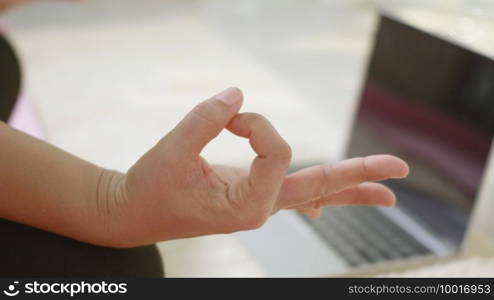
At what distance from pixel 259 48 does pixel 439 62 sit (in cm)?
63

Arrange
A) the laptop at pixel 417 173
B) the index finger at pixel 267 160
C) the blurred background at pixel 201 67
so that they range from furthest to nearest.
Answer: the laptop at pixel 417 173, the blurred background at pixel 201 67, the index finger at pixel 267 160

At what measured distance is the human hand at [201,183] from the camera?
456 mm

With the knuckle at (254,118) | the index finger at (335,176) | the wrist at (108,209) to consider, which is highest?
the knuckle at (254,118)

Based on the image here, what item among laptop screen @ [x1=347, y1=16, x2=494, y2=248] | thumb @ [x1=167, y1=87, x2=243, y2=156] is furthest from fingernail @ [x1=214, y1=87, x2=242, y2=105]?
laptop screen @ [x1=347, y1=16, x2=494, y2=248]

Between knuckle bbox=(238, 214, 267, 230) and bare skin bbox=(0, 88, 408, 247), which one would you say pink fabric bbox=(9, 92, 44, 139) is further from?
knuckle bbox=(238, 214, 267, 230)

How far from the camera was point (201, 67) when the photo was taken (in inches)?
40.0

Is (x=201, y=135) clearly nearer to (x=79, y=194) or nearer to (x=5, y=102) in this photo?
(x=79, y=194)

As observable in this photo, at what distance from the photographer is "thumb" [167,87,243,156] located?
0.46 metres

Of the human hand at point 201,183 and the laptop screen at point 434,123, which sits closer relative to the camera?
the human hand at point 201,183

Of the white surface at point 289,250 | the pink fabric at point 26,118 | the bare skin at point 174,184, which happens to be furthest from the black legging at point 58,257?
the pink fabric at point 26,118

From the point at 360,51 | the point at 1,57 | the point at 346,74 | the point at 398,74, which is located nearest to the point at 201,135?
the point at 1,57

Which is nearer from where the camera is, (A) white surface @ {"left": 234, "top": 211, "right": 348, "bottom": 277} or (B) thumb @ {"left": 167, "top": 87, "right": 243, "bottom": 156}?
(B) thumb @ {"left": 167, "top": 87, "right": 243, "bottom": 156}

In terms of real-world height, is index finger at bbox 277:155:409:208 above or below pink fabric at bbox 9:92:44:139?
above

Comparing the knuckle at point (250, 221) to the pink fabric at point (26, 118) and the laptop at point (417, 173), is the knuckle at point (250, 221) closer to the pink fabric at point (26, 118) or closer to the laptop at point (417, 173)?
the laptop at point (417, 173)
